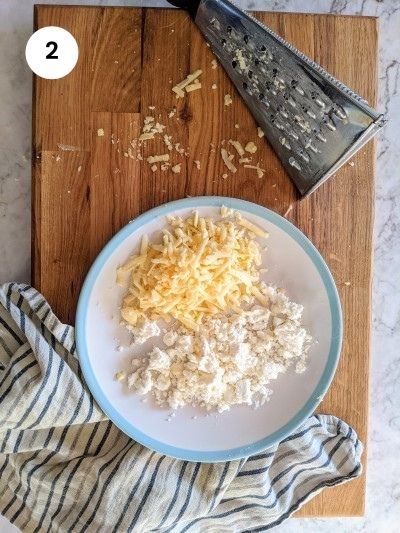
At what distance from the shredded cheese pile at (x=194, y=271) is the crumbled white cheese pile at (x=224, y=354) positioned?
0.02 m

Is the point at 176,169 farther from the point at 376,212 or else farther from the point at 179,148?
the point at 376,212

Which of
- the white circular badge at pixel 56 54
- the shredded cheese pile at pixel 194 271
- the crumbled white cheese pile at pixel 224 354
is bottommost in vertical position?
the crumbled white cheese pile at pixel 224 354

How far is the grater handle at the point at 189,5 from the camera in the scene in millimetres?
936

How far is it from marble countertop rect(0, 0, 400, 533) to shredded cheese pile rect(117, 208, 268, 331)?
0.25m

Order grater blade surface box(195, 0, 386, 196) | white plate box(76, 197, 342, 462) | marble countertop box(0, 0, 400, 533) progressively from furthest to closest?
marble countertop box(0, 0, 400, 533)
white plate box(76, 197, 342, 462)
grater blade surface box(195, 0, 386, 196)

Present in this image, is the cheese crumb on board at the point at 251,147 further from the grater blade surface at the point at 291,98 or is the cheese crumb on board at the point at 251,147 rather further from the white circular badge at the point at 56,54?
the white circular badge at the point at 56,54

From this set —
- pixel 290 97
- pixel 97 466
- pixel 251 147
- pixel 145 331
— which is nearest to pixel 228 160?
pixel 251 147

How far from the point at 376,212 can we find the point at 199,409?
1.50ft

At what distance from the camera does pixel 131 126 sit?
989mm

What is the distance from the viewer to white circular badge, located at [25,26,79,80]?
0.98 meters

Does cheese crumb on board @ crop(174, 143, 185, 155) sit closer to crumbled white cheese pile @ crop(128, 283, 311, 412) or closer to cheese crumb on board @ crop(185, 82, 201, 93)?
cheese crumb on board @ crop(185, 82, 201, 93)

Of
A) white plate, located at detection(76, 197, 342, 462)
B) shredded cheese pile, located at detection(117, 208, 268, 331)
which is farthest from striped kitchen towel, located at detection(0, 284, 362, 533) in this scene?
shredded cheese pile, located at detection(117, 208, 268, 331)

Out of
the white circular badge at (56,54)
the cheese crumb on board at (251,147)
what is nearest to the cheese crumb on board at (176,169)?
the cheese crumb on board at (251,147)

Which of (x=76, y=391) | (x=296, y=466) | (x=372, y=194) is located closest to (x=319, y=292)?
(x=372, y=194)
